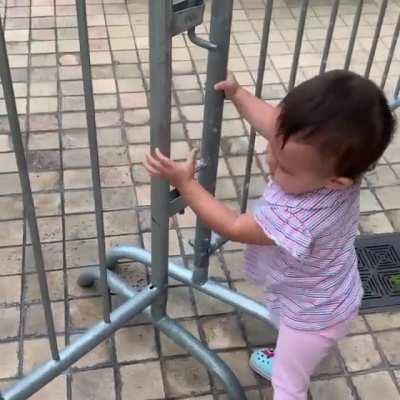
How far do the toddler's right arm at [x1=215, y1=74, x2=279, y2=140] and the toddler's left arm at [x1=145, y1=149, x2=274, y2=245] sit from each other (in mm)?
257

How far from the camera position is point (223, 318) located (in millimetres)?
2182

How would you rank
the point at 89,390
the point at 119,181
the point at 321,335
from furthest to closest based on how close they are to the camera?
the point at 119,181
the point at 89,390
the point at 321,335

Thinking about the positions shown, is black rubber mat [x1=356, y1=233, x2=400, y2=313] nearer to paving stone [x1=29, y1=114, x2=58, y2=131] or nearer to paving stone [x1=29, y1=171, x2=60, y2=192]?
paving stone [x1=29, y1=171, x2=60, y2=192]

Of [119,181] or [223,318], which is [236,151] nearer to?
[119,181]

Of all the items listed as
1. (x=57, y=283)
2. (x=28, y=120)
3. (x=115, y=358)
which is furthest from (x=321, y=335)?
(x=28, y=120)

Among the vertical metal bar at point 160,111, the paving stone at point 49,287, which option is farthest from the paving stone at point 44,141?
the vertical metal bar at point 160,111

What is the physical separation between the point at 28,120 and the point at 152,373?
1599 millimetres

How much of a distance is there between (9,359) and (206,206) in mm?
991

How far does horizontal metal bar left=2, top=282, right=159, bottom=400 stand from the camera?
167cm

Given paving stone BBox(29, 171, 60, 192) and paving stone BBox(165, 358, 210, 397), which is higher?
paving stone BBox(29, 171, 60, 192)

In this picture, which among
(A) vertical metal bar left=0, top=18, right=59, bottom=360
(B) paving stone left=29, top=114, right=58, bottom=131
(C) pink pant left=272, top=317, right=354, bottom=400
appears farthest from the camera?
(B) paving stone left=29, top=114, right=58, bottom=131

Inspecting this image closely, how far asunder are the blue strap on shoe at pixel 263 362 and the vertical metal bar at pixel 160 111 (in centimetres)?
40

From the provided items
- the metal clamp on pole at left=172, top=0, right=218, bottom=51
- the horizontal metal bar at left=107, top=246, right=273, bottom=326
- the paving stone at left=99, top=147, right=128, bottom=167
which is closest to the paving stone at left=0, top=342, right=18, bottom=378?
the horizontal metal bar at left=107, top=246, right=273, bottom=326

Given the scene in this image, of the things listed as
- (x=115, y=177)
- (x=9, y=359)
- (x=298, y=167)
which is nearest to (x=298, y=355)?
(x=298, y=167)
